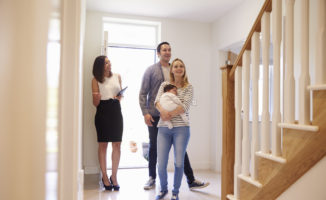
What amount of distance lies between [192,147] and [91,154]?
1.63 meters

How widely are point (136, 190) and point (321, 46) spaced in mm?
2451

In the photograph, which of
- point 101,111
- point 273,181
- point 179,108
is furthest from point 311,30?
point 101,111

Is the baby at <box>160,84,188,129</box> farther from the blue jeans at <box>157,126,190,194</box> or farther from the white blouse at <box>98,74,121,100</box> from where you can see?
the white blouse at <box>98,74,121,100</box>

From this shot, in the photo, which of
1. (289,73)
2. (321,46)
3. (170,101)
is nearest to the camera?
(321,46)

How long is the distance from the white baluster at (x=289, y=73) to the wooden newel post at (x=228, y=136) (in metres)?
0.56

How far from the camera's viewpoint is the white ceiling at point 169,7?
11.6 feet

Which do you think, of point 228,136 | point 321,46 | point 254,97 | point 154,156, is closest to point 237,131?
point 228,136

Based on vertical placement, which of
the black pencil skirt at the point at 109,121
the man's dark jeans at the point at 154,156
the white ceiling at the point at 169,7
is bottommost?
the man's dark jeans at the point at 154,156

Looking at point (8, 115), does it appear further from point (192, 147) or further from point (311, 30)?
point (192, 147)

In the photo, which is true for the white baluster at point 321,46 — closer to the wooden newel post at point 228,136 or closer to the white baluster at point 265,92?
the white baluster at point 265,92

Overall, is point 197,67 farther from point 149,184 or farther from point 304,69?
point 304,69

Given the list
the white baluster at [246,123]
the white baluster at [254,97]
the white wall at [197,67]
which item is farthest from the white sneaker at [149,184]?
the white baluster at [254,97]

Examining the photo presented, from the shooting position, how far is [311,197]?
1.33 meters

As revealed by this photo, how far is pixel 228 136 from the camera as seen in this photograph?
6.53 feet
